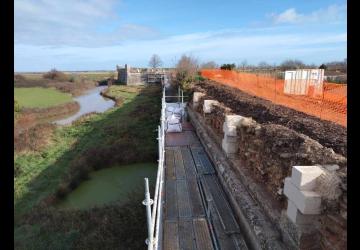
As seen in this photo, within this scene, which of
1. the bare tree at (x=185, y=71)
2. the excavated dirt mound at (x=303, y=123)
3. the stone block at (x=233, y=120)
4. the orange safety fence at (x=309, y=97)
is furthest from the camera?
the bare tree at (x=185, y=71)

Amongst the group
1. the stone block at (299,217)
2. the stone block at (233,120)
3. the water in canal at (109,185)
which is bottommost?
the water in canal at (109,185)

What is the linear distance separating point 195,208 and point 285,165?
2.15 m

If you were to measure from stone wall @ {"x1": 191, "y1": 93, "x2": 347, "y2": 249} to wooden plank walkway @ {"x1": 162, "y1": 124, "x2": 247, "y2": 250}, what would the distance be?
0.68m

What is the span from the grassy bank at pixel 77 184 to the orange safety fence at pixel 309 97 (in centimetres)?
518

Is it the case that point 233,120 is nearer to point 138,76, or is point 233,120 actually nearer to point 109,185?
point 109,185

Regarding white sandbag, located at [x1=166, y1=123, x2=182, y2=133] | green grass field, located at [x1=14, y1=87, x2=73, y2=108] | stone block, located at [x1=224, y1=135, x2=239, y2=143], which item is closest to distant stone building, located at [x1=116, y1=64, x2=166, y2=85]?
green grass field, located at [x1=14, y1=87, x2=73, y2=108]

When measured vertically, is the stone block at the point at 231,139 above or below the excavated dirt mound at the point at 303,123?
below

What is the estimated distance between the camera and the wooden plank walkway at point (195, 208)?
189 inches

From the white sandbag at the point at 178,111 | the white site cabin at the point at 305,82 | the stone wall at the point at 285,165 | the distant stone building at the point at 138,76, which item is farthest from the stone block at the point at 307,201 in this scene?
the distant stone building at the point at 138,76

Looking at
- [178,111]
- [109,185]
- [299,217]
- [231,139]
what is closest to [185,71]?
[178,111]

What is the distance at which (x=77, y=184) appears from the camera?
1166cm

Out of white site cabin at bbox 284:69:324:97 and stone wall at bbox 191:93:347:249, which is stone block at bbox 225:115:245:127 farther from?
white site cabin at bbox 284:69:324:97

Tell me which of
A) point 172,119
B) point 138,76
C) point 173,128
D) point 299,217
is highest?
point 138,76

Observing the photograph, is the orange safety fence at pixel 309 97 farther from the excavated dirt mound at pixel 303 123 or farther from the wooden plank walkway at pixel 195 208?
the wooden plank walkway at pixel 195 208
